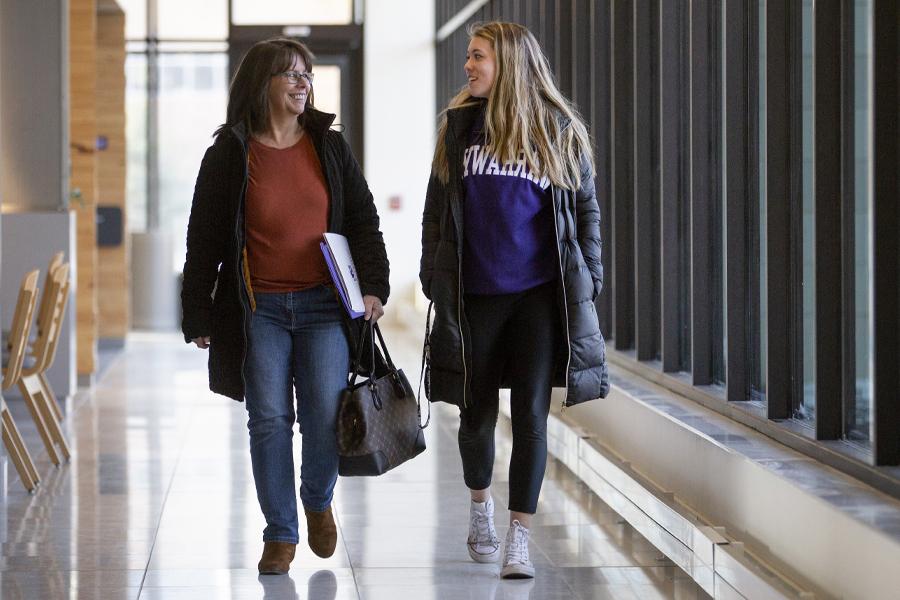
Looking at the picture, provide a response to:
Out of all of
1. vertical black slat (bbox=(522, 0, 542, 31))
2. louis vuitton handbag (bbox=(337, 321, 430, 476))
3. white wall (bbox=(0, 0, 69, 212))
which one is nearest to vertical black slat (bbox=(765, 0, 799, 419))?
louis vuitton handbag (bbox=(337, 321, 430, 476))

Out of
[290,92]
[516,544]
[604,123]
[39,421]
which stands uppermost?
[604,123]

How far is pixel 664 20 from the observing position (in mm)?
5438

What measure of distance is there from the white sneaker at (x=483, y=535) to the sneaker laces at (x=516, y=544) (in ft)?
0.58

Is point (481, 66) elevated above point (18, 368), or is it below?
above

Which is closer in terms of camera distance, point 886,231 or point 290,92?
point 886,231

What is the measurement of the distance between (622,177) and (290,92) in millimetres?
2674

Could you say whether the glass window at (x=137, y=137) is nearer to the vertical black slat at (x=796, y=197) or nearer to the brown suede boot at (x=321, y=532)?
the brown suede boot at (x=321, y=532)

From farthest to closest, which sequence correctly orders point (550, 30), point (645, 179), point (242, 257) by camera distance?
point (550, 30)
point (645, 179)
point (242, 257)

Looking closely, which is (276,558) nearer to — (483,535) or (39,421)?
(483,535)

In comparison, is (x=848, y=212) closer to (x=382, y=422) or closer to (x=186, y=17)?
(x=382, y=422)

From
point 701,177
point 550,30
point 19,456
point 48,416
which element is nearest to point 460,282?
point 701,177

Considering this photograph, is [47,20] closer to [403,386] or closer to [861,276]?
[403,386]

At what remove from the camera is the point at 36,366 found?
6.08 metres

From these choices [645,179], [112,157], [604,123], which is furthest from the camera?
[112,157]
